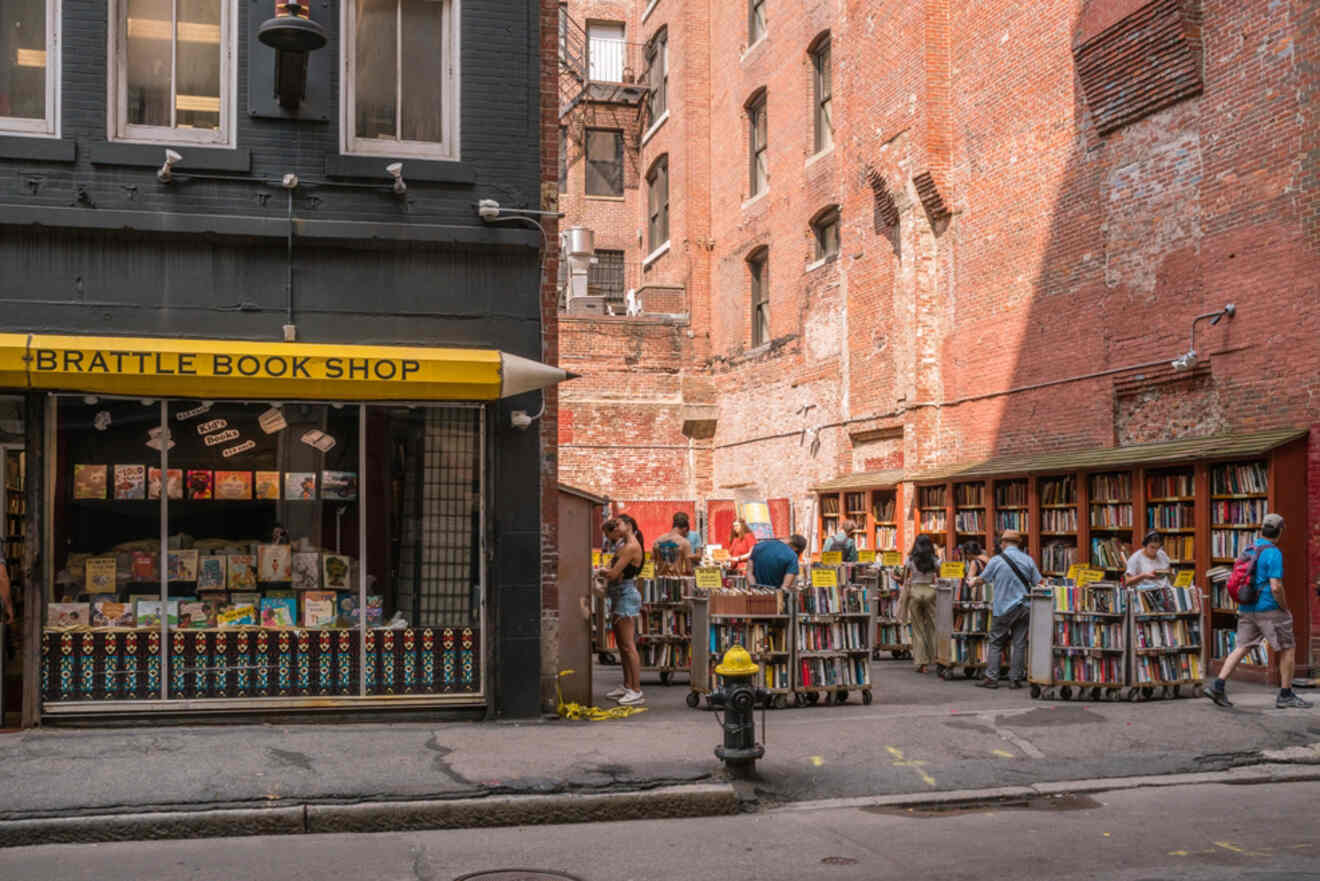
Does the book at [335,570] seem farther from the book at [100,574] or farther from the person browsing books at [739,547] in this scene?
the person browsing books at [739,547]

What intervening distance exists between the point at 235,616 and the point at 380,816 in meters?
3.72

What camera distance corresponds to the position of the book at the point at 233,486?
460 inches

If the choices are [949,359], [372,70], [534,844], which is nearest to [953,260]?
[949,359]

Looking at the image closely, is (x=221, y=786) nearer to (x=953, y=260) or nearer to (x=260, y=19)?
(x=260, y=19)

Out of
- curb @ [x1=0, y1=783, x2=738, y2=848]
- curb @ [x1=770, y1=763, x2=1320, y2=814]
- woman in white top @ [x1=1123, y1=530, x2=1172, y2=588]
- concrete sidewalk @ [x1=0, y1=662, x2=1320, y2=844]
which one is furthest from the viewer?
woman in white top @ [x1=1123, y1=530, x2=1172, y2=588]

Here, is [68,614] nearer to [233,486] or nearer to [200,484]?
[200,484]

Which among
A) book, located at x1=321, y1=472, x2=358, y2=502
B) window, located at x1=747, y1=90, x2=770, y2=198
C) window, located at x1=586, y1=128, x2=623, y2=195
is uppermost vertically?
window, located at x1=586, y1=128, x2=623, y2=195

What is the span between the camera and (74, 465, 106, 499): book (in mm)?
11391

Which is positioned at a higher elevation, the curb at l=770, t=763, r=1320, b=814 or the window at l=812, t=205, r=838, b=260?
the window at l=812, t=205, r=838, b=260

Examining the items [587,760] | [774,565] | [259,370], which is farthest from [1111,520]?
[259,370]

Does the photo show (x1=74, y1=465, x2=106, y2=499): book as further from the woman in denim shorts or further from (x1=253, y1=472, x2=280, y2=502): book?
the woman in denim shorts

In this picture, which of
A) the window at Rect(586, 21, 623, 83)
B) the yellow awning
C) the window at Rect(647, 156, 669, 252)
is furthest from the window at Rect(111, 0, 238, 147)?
the window at Rect(586, 21, 623, 83)

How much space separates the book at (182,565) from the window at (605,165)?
32.6m

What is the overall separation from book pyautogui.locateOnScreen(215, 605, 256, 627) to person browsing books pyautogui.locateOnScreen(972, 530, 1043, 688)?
27.1 ft
